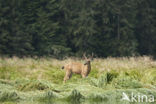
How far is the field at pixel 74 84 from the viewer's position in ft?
37.0

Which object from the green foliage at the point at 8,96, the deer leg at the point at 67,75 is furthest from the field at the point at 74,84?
the deer leg at the point at 67,75

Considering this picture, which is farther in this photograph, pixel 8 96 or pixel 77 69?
pixel 77 69

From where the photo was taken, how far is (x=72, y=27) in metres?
31.8

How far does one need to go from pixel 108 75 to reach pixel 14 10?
1727 centimetres

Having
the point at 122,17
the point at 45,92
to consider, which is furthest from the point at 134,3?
the point at 45,92

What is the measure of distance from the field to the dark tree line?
41.0ft

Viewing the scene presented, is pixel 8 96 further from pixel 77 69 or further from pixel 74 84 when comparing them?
pixel 77 69

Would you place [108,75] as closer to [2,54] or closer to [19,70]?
[19,70]

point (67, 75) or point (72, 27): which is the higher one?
point (72, 27)

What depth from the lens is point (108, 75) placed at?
535 inches

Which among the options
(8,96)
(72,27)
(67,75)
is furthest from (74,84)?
(72,27)

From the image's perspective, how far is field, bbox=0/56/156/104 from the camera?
1127 centimetres

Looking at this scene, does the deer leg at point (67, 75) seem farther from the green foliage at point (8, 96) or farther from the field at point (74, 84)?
the green foliage at point (8, 96)

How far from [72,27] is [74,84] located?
19122 mm
